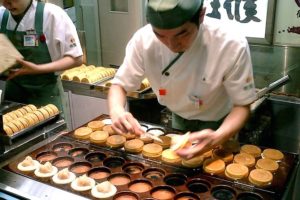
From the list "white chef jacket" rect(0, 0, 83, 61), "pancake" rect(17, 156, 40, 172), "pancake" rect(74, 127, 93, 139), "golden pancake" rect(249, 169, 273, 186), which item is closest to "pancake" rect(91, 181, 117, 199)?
"pancake" rect(17, 156, 40, 172)

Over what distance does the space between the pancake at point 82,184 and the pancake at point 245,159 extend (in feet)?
2.42

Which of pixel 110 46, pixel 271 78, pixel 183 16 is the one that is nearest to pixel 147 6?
pixel 183 16

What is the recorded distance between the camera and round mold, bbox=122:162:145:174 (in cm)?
180

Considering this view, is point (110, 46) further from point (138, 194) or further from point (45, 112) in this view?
point (138, 194)

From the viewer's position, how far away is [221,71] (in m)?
1.85

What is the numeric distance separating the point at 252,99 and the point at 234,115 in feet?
0.43

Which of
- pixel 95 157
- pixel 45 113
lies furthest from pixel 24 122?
pixel 95 157

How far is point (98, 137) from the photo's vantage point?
206 centimetres

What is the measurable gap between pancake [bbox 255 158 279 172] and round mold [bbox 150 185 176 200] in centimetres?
47

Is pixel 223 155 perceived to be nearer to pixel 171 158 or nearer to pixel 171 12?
pixel 171 158

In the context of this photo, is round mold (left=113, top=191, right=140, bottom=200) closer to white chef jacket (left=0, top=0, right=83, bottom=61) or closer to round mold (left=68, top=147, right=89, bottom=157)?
round mold (left=68, top=147, right=89, bottom=157)

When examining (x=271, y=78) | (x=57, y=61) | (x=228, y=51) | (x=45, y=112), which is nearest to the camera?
(x=228, y=51)

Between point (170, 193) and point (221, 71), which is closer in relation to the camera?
point (170, 193)

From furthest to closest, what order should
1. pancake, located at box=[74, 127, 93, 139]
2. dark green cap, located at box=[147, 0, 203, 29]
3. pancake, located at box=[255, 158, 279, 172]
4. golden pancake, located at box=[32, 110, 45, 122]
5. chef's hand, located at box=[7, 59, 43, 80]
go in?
chef's hand, located at box=[7, 59, 43, 80] < golden pancake, located at box=[32, 110, 45, 122] < pancake, located at box=[74, 127, 93, 139] < pancake, located at box=[255, 158, 279, 172] < dark green cap, located at box=[147, 0, 203, 29]
